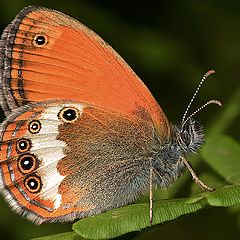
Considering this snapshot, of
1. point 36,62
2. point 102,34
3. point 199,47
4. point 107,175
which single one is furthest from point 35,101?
point 199,47

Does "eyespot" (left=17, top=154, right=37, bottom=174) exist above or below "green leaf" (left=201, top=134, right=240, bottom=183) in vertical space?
below

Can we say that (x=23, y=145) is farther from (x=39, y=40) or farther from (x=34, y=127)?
(x=39, y=40)

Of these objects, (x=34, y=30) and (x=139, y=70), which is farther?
(x=139, y=70)

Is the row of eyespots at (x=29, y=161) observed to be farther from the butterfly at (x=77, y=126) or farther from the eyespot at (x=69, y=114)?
the eyespot at (x=69, y=114)

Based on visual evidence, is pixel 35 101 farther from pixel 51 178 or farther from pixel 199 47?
pixel 199 47

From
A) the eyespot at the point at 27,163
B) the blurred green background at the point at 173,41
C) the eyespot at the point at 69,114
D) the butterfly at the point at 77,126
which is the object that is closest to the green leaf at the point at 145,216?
the butterfly at the point at 77,126

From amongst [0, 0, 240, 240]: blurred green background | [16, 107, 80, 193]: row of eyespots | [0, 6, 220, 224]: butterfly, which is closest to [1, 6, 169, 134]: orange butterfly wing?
[0, 6, 220, 224]: butterfly

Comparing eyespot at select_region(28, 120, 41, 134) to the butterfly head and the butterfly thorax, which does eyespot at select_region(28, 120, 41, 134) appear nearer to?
the butterfly thorax
